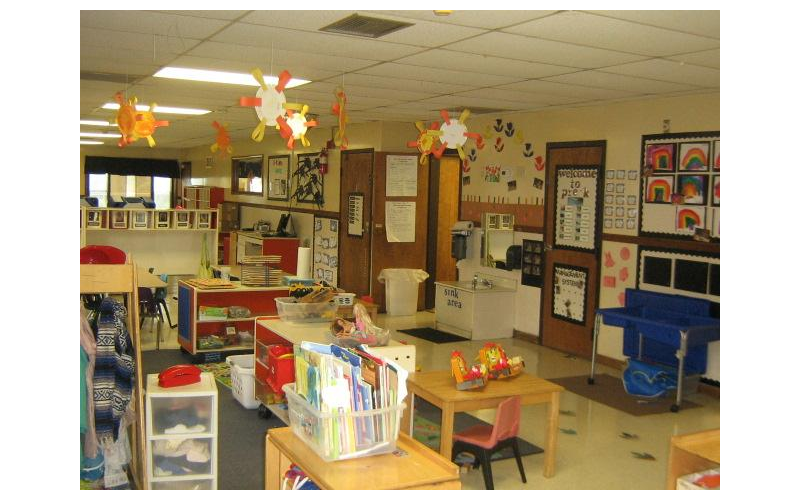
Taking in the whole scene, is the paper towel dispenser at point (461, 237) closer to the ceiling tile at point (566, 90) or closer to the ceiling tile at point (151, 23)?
the ceiling tile at point (566, 90)

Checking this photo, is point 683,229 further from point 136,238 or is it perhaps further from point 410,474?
point 136,238

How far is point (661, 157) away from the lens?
7.16m

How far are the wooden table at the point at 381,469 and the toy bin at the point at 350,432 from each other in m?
0.03

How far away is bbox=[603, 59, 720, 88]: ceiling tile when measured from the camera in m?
5.39

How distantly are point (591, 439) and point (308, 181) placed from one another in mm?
8189

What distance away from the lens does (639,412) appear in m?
6.15

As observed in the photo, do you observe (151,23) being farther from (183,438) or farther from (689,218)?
(689,218)

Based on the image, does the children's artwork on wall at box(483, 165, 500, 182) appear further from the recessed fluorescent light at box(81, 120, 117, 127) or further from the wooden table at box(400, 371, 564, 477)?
the recessed fluorescent light at box(81, 120, 117, 127)

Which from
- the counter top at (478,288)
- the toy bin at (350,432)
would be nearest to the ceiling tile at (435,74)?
the counter top at (478,288)

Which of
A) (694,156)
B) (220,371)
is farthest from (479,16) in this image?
(220,371)

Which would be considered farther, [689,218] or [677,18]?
[689,218]

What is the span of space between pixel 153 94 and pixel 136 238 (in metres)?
2.54
